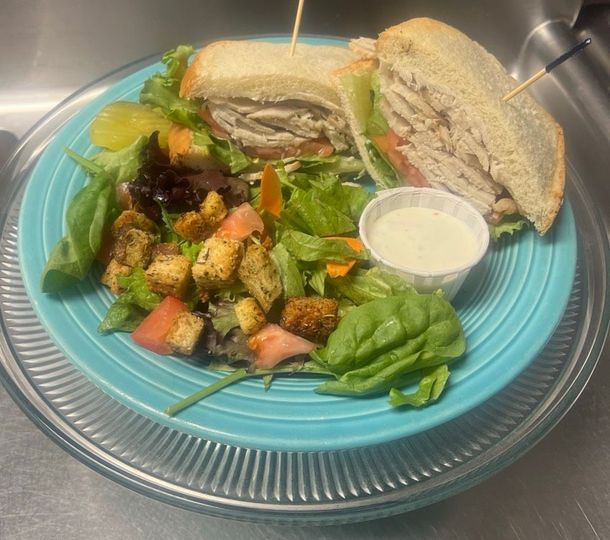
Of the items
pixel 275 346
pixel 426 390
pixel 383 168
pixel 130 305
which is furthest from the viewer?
pixel 383 168

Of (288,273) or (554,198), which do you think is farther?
(554,198)

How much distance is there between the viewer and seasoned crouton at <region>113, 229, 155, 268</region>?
1.88 metres

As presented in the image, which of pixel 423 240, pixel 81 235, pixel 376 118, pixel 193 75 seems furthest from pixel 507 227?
pixel 81 235

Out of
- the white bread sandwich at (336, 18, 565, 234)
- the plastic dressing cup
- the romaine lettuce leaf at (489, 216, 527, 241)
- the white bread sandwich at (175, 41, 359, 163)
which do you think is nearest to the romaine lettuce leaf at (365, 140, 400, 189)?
the white bread sandwich at (336, 18, 565, 234)

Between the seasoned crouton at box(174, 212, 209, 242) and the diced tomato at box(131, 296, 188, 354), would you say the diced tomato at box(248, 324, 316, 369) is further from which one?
the seasoned crouton at box(174, 212, 209, 242)

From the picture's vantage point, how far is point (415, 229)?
78.5 inches

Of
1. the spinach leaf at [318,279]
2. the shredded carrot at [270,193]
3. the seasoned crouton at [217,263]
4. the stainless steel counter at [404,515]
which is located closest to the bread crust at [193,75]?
the shredded carrot at [270,193]

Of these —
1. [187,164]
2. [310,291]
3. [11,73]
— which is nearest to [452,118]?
[310,291]

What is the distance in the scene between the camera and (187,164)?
222cm

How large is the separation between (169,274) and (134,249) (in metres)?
0.19

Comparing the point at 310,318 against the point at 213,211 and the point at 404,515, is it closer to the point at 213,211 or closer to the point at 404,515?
the point at 213,211

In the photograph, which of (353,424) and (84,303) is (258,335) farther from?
(84,303)

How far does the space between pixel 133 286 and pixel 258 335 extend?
42 centimetres

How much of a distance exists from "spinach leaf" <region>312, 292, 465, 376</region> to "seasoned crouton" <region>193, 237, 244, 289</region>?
1.17 feet
